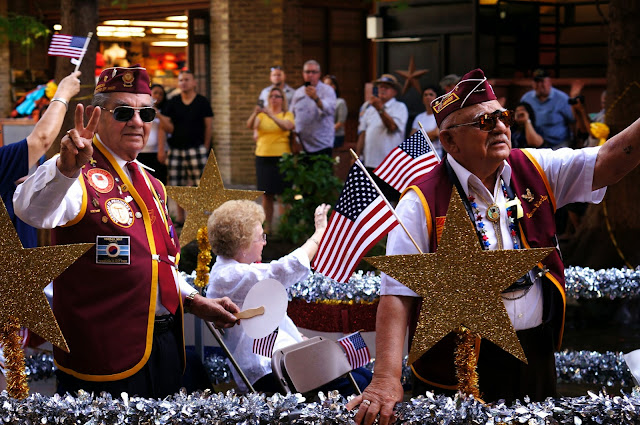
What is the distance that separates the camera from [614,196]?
31.0 feet

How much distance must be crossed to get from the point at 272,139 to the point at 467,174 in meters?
8.96

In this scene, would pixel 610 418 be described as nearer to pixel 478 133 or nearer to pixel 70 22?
pixel 478 133

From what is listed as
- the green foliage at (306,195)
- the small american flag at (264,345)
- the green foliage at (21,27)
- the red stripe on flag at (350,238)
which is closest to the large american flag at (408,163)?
the red stripe on flag at (350,238)

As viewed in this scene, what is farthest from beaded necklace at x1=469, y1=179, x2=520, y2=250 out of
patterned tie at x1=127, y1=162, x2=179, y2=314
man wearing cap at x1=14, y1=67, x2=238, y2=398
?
patterned tie at x1=127, y1=162, x2=179, y2=314

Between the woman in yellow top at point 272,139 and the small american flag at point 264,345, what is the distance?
24.5ft

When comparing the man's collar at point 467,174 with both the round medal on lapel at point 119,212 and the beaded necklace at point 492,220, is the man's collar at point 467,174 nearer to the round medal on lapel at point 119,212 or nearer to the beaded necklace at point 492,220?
the beaded necklace at point 492,220

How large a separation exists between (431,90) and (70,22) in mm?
4589

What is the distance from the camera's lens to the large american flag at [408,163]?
4.44 meters

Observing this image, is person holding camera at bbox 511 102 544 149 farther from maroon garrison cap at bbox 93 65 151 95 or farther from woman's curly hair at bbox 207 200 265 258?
maroon garrison cap at bbox 93 65 151 95

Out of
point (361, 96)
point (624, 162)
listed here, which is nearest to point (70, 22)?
point (624, 162)

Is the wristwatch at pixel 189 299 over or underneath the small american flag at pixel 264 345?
over

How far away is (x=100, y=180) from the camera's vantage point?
3.88 m

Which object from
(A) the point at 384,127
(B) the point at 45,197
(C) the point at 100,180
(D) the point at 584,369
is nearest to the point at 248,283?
(C) the point at 100,180

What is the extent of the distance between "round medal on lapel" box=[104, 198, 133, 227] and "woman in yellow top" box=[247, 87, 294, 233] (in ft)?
26.7
